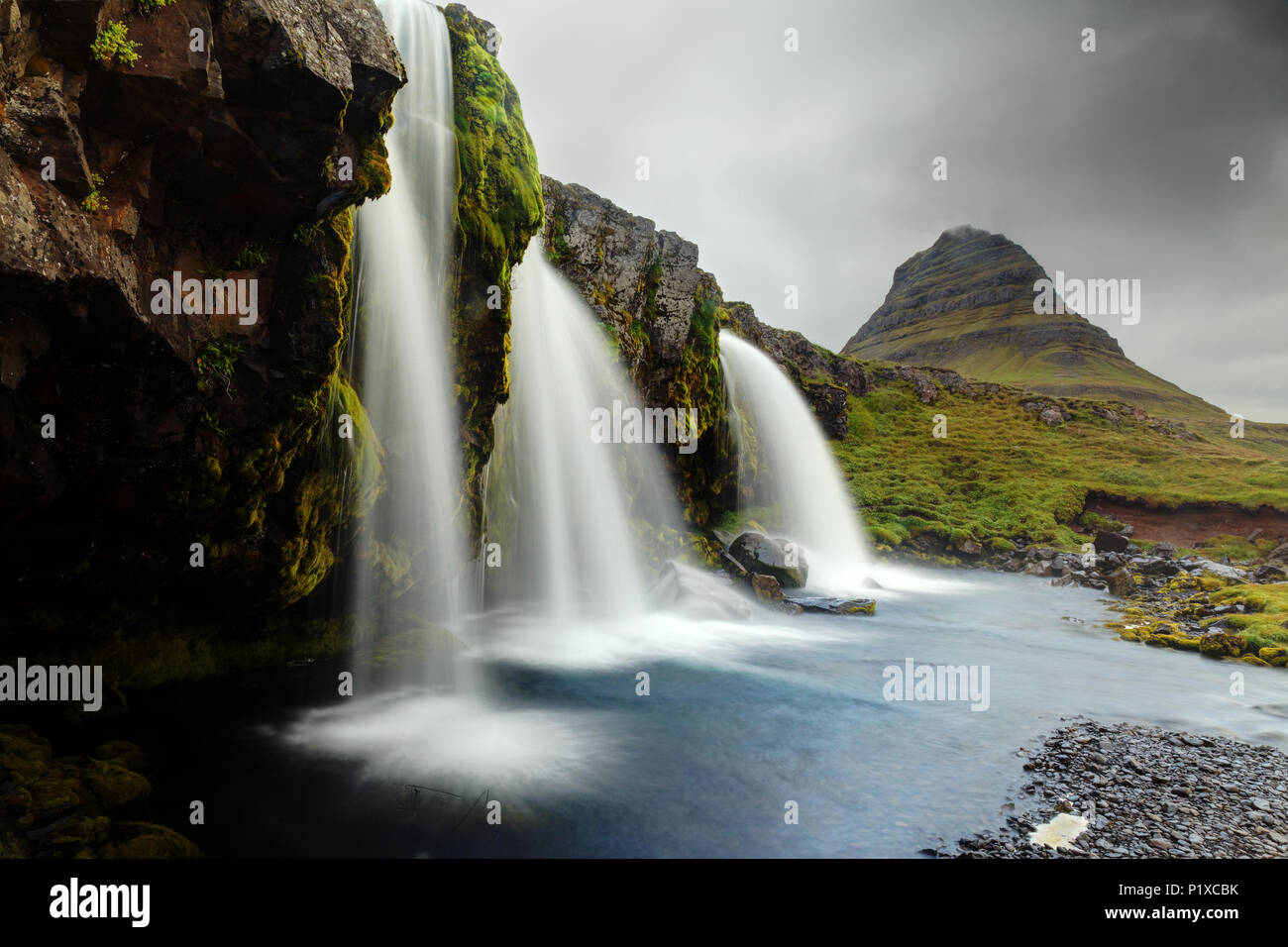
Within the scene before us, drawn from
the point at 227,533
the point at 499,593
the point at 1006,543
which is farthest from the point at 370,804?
the point at 1006,543

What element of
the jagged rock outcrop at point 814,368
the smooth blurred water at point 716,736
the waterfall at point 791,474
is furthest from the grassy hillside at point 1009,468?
the smooth blurred water at point 716,736

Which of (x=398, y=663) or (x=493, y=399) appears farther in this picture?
(x=493, y=399)

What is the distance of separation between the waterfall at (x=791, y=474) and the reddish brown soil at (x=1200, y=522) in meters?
25.1

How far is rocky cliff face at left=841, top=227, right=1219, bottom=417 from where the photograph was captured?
128 meters

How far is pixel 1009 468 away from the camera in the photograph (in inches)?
2258

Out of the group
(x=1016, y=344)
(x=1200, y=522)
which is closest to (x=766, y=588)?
(x=1200, y=522)

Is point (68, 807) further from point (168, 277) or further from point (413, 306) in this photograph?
point (413, 306)

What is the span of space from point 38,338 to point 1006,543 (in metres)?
50.2

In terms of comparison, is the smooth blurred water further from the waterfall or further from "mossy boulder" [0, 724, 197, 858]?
the waterfall

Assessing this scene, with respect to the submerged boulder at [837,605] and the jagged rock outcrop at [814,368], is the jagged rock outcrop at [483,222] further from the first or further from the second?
the jagged rock outcrop at [814,368]

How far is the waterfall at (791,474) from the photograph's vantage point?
36406 mm

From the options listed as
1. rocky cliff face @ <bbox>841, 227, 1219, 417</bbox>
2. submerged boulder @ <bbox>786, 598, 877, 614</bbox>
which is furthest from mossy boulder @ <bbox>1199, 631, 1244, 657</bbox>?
rocky cliff face @ <bbox>841, 227, 1219, 417</bbox>
